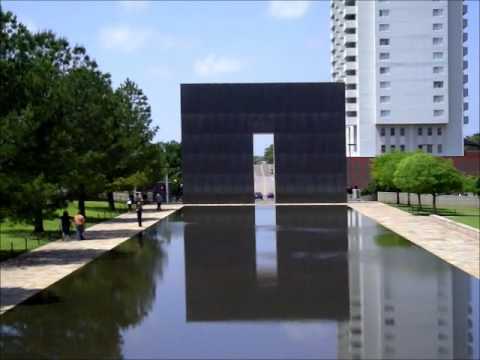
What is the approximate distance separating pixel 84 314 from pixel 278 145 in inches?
1827

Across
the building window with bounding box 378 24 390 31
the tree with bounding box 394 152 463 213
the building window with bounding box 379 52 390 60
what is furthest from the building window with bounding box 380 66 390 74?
the tree with bounding box 394 152 463 213

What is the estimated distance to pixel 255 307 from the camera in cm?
1339

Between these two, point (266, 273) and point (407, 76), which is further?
point (407, 76)

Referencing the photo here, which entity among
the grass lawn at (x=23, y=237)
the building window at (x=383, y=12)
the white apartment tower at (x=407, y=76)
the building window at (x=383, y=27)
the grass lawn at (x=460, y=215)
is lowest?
the grass lawn at (x=460, y=215)

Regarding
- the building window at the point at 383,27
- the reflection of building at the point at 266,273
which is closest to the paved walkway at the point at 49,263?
the reflection of building at the point at 266,273

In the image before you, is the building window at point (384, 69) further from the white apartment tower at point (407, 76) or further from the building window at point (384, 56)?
the building window at point (384, 56)

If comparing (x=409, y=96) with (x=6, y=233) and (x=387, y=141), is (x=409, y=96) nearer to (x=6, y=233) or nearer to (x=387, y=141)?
(x=387, y=141)

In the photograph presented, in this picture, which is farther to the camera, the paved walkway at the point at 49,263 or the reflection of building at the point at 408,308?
the paved walkway at the point at 49,263

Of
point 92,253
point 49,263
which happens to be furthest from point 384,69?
point 49,263

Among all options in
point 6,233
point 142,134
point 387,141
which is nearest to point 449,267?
point 6,233

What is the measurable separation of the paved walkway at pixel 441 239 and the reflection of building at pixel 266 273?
9.46 ft

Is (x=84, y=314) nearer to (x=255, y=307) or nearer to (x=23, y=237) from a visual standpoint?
(x=255, y=307)

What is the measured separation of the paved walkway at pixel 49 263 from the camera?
605 inches

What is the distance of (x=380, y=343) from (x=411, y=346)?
0.49m
